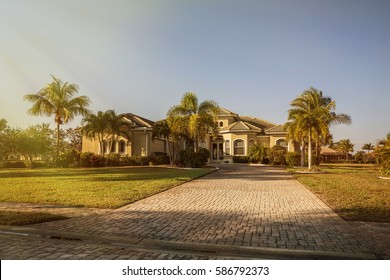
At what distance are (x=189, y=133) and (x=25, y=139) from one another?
12.9 meters

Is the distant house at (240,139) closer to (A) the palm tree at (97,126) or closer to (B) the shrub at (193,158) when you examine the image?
(B) the shrub at (193,158)

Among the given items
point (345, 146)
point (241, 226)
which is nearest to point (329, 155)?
point (345, 146)

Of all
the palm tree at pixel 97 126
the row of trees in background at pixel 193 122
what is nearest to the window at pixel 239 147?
the row of trees in background at pixel 193 122

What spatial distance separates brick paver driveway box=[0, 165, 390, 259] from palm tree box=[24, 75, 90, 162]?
23.5 ft

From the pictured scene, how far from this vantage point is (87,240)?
210 inches

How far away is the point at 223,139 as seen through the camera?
38.5 m

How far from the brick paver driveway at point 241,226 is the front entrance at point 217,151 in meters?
29.4

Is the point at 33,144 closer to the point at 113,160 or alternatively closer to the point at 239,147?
the point at 113,160

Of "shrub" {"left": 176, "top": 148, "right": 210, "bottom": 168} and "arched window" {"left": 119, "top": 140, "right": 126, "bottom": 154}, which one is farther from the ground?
"arched window" {"left": 119, "top": 140, "right": 126, "bottom": 154}

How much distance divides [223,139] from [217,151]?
167 cm

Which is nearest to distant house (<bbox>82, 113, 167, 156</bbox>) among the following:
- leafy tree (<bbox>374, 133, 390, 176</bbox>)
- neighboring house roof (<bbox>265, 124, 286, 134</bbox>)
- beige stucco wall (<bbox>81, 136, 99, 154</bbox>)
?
beige stucco wall (<bbox>81, 136, 99, 154</bbox>)

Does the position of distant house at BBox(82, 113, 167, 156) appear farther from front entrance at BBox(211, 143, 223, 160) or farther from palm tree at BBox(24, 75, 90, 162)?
palm tree at BBox(24, 75, 90, 162)

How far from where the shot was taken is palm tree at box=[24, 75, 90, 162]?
13.3m
